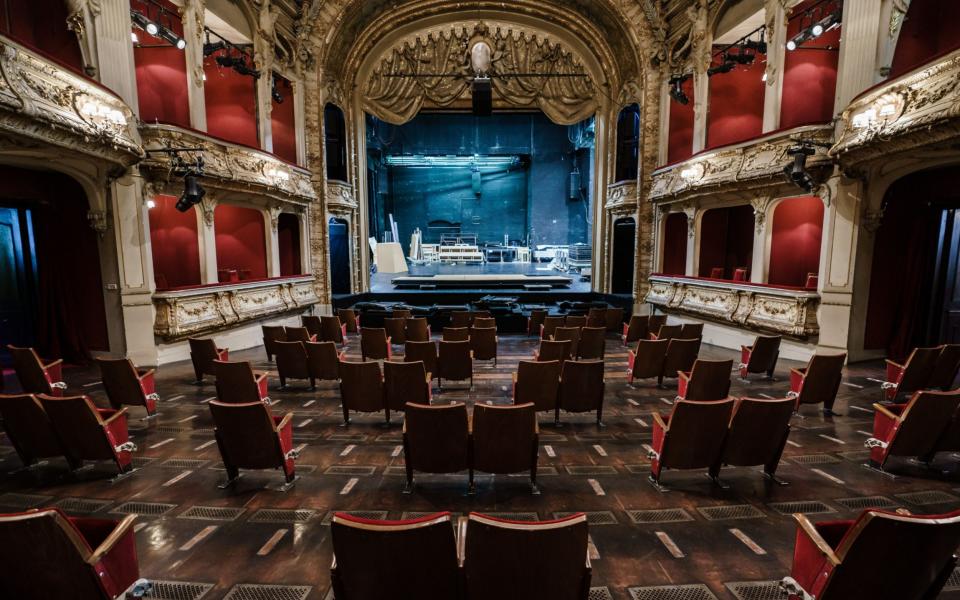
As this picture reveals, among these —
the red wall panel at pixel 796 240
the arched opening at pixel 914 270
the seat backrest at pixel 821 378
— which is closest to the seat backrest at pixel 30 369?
the seat backrest at pixel 821 378

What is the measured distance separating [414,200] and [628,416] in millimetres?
19760

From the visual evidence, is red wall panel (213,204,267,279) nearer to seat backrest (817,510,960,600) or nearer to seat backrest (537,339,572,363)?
seat backrest (537,339,572,363)

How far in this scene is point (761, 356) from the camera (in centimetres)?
639

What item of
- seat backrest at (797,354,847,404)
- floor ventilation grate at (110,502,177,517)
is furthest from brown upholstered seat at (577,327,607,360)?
floor ventilation grate at (110,502,177,517)

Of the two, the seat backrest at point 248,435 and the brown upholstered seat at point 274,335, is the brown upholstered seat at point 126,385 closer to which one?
the brown upholstered seat at point 274,335

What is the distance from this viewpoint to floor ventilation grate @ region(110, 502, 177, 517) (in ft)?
10.0

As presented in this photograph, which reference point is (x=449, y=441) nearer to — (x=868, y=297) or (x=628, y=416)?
(x=628, y=416)

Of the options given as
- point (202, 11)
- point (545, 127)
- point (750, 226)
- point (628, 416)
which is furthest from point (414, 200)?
point (628, 416)

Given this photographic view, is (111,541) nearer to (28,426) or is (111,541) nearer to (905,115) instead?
(28,426)

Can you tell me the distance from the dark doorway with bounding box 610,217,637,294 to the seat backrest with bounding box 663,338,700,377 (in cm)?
766

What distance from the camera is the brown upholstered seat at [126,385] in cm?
478

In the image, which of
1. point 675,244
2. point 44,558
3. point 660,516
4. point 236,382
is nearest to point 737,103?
point 675,244

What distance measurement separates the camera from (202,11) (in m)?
8.95

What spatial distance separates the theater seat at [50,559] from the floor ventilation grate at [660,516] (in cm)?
Answer: 293
